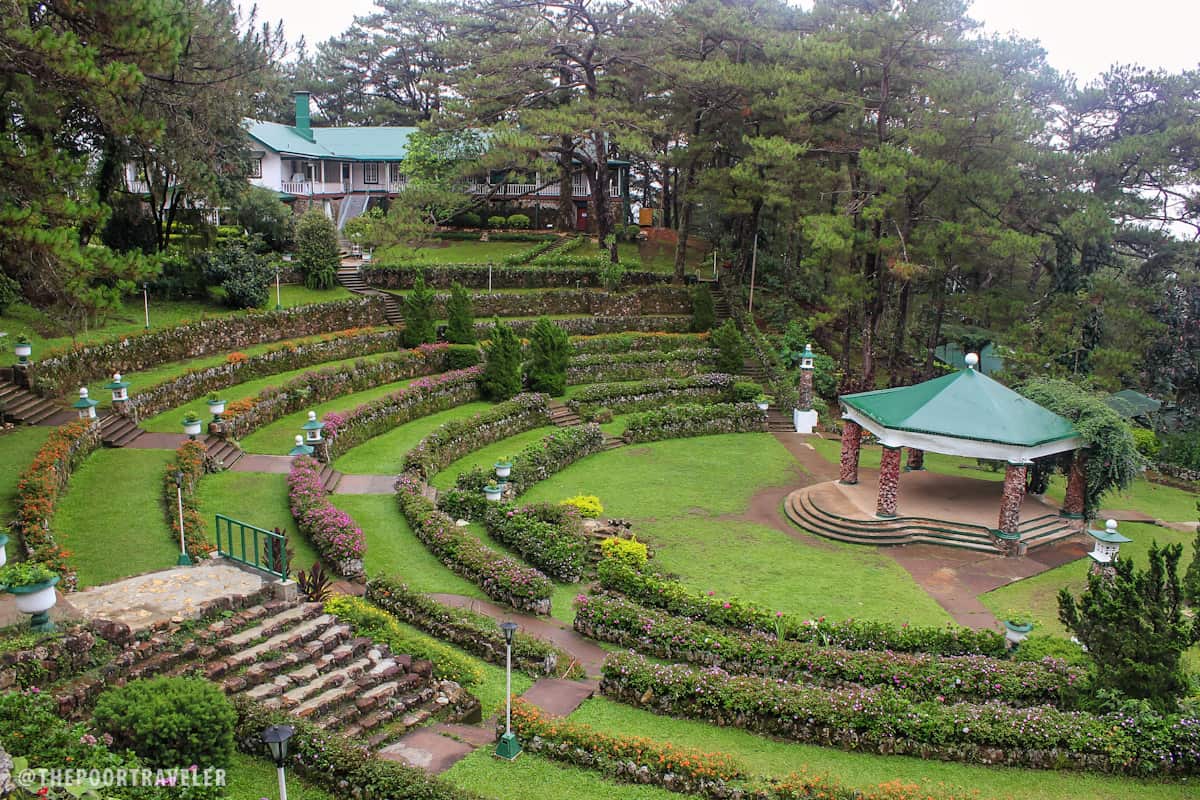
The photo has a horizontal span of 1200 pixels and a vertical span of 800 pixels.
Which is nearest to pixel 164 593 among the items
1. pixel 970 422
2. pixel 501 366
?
pixel 970 422

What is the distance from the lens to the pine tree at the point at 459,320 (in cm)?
3931

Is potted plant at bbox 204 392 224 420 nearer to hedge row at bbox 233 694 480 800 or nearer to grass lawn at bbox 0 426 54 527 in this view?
grass lawn at bbox 0 426 54 527

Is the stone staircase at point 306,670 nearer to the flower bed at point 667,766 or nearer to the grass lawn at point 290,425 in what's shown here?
the flower bed at point 667,766

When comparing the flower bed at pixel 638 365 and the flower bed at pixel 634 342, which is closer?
the flower bed at pixel 638 365

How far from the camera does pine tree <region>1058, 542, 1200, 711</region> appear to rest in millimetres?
15047

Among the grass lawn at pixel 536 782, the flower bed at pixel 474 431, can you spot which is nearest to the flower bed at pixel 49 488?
the grass lawn at pixel 536 782

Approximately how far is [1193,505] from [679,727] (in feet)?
84.0

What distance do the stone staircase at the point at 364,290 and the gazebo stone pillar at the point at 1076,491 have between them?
27.0 m

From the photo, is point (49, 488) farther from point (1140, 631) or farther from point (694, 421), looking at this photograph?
point (694, 421)

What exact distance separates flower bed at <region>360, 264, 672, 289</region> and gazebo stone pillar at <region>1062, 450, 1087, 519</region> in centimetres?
2602

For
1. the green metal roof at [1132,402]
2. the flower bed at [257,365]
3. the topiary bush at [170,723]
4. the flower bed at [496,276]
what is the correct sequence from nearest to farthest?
1. the topiary bush at [170,723]
2. the flower bed at [257,365]
3. the green metal roof at [1132,402]
4. the flower bed at [496,276]

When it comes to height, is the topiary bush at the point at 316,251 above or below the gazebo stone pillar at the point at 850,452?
above

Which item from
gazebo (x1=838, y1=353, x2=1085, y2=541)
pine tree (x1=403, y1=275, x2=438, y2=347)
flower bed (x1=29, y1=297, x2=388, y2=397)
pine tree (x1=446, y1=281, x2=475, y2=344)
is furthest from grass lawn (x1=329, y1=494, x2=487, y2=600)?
pine tree (x1=446, y1=281, x2=475, y2=344)

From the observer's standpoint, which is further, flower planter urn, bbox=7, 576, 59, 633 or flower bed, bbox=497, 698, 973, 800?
flower planter urn, bbox=7, 576, 59, 633
